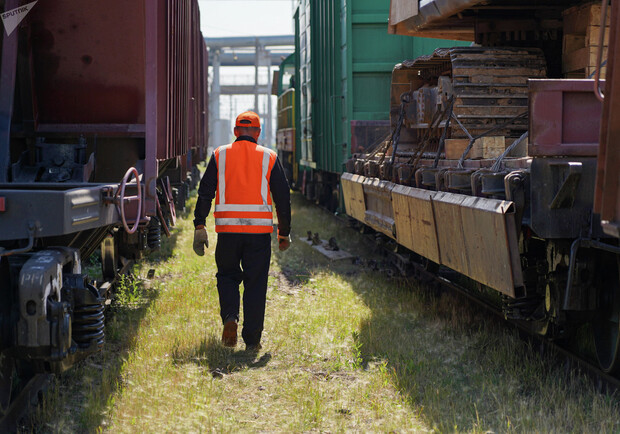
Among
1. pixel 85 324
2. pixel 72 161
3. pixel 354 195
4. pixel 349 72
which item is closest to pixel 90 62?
pixel 72 161

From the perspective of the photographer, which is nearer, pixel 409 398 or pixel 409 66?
pixel 409 398

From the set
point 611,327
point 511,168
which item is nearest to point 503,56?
point 511,168

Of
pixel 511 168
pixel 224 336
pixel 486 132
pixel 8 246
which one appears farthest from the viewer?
pixel 486 132

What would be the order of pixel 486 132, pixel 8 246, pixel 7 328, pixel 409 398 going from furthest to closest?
pixel 486 132
pixel 409 398
pixel 8 246
pixel 7 328

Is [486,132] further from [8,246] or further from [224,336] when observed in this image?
[8,246]

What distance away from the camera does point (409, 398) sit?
4871mm

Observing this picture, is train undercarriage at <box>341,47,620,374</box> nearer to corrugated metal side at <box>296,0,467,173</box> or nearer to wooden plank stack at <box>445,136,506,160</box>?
wooden plank stack at <box>445,136,506,160</box>

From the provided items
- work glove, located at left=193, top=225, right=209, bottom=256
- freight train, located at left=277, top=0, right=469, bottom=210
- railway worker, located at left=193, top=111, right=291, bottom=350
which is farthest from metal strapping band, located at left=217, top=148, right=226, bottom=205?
freight train, located at left=277, top=0, right=469, bottom=210

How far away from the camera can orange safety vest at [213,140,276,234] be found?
6.12 metres

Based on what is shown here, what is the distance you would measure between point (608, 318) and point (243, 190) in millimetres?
2778

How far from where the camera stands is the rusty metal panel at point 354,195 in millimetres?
9414

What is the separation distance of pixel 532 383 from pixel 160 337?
9.50 feet

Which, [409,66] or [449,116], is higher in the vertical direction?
[409,66]

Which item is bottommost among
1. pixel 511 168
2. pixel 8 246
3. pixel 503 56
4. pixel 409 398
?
pixel 409 398
